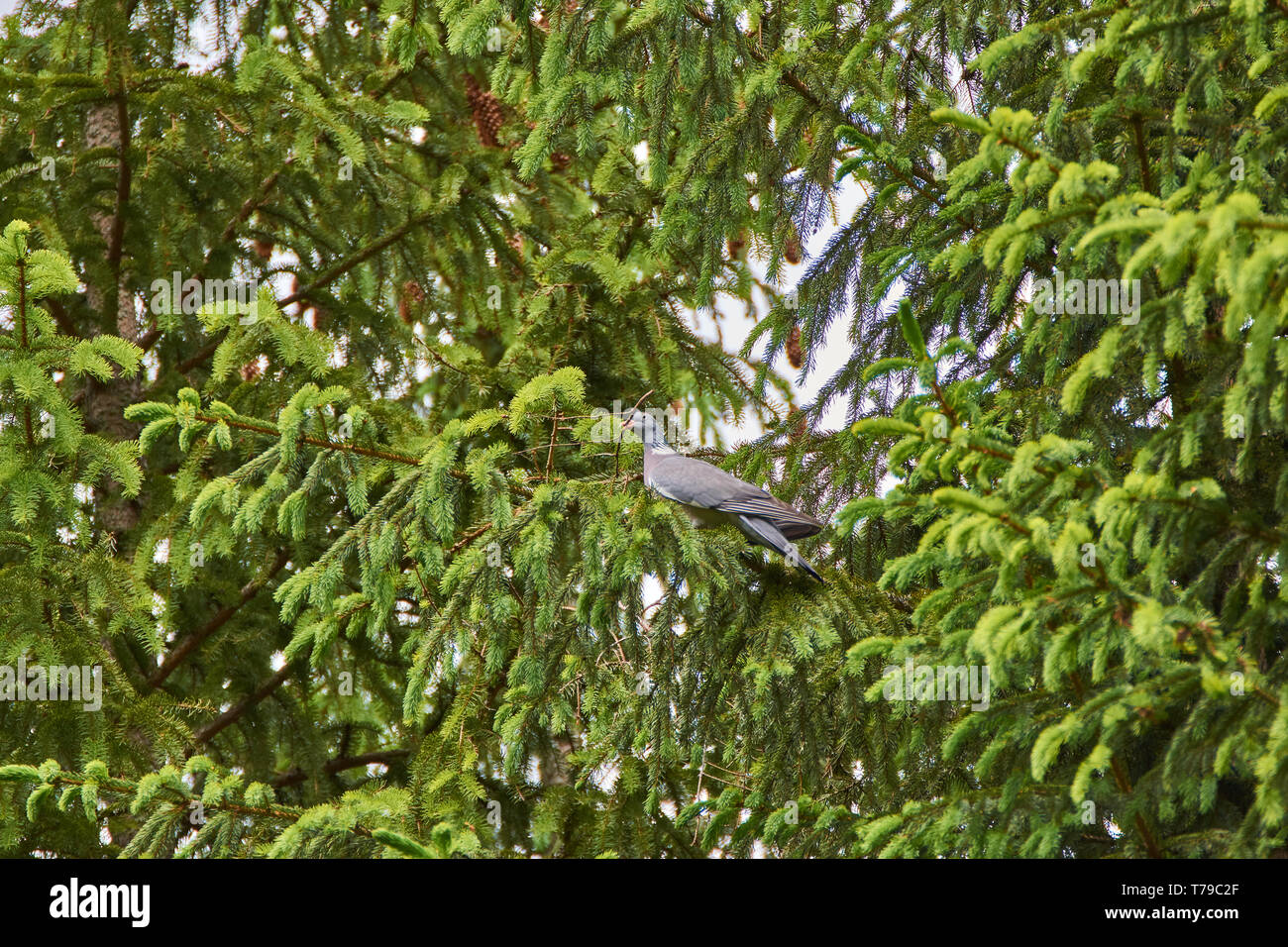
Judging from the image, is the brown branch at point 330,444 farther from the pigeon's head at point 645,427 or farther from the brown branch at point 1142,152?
the brown branch at point 1142,152

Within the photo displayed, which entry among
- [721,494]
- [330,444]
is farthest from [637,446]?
[330,444]

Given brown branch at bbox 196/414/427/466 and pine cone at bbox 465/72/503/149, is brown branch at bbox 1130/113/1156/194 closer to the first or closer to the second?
brown branch at bbox 196/414/427/466

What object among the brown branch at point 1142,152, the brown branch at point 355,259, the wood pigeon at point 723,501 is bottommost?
the wood pigeon at point 723,501

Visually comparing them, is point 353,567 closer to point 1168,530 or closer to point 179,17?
point 179,17

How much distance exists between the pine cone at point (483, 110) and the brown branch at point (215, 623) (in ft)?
10.1

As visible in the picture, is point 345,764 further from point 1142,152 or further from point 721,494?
point 1142,152

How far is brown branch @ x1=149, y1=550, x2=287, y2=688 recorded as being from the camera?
20.5 ft

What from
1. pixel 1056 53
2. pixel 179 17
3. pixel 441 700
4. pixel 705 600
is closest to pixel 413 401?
pixel 441 700

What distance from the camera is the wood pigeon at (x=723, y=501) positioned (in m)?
4.63

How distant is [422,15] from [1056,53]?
12.1 ft

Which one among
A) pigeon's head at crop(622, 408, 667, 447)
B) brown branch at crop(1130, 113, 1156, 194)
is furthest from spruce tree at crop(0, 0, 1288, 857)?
pigeon's head at crop(622, 408, 667, 447)

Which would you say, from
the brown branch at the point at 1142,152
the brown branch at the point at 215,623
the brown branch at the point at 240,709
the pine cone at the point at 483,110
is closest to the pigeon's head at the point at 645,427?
the brown branch at the point at 215,623

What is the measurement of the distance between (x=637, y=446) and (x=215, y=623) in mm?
2905

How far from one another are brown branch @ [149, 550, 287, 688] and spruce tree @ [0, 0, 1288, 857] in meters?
0.03
